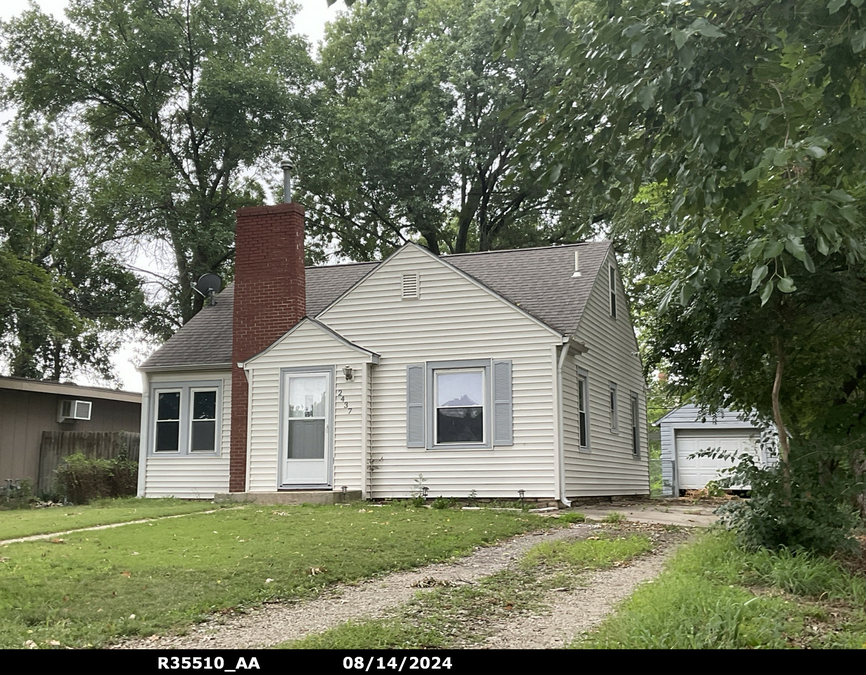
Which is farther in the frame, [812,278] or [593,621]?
[812,278]

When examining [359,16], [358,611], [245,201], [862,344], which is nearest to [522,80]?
[359,16]

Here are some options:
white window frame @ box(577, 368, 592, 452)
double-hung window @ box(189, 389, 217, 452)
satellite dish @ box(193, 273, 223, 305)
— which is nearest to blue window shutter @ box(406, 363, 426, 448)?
white window frame @ box(577, 368, 592, 452)

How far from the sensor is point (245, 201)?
28516 mm

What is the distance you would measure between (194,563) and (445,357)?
788 centimetres

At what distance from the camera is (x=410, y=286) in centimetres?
1484

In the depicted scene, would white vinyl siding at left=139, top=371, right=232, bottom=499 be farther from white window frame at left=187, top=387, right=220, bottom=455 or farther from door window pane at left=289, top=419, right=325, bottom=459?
door window pane at left=289, top=419, right=325, bottom=459

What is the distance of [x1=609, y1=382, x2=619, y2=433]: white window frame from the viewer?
17234mm

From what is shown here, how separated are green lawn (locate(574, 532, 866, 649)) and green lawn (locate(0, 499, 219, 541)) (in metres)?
7.10

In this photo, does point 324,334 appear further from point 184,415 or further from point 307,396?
point 184,415

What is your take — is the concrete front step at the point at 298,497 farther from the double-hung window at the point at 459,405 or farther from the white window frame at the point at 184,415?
the white window frame at the point at 184,415

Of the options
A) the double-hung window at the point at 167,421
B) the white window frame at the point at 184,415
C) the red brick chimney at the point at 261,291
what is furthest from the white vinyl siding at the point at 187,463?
the red brick chimney at the point at 261,291

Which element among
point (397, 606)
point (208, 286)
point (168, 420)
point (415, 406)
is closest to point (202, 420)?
point (168, 420)

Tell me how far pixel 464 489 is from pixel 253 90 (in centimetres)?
1732

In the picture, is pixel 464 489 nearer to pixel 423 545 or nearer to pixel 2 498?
pixel 423 545
